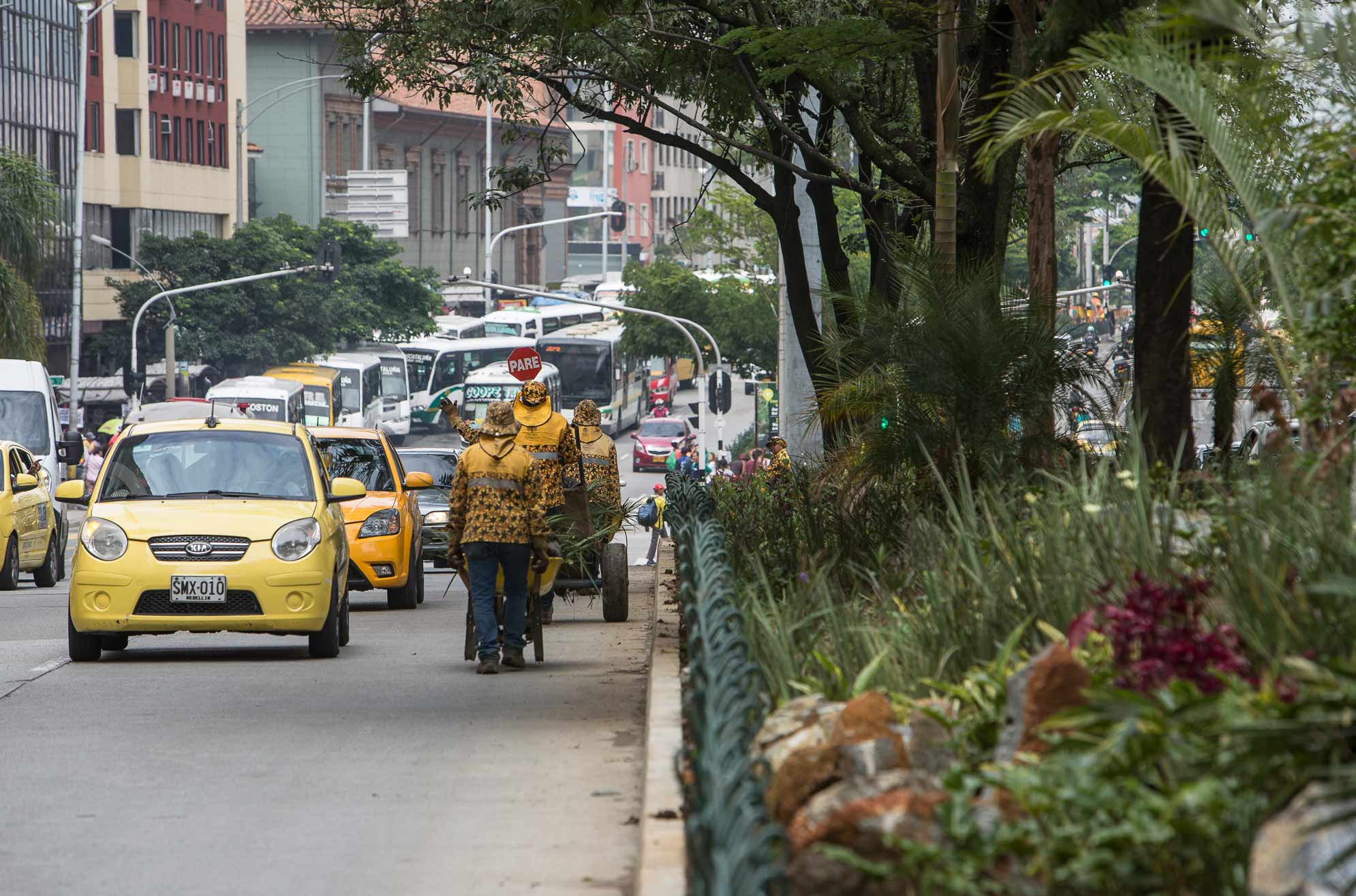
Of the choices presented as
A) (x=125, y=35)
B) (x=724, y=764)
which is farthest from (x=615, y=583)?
(x=125, y=35)

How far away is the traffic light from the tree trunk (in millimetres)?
34515

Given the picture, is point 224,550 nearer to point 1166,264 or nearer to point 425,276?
point 1166,264

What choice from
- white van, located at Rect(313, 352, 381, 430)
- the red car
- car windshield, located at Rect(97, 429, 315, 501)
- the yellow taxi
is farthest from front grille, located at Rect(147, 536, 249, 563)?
the red car

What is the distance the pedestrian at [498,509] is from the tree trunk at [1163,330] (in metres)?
3.49

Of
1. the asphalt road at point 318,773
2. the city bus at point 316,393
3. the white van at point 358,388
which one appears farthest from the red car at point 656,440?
the asphalt road at point 318,773

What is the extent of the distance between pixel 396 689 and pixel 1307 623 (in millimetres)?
7124

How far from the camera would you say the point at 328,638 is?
535 inches

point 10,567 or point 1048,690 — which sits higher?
point 1048,690

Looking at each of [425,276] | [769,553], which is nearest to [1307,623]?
[769,553]

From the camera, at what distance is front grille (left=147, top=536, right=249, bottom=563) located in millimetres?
13078

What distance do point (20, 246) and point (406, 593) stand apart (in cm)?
2542

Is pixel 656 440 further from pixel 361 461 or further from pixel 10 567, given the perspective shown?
pixel 361 461

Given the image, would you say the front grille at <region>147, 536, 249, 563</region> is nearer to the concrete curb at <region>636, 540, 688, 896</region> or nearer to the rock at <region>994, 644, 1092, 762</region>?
the concrete curb at <region>636, 540, 688, 896</region>

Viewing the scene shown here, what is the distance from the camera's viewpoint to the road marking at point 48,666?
12.7m
